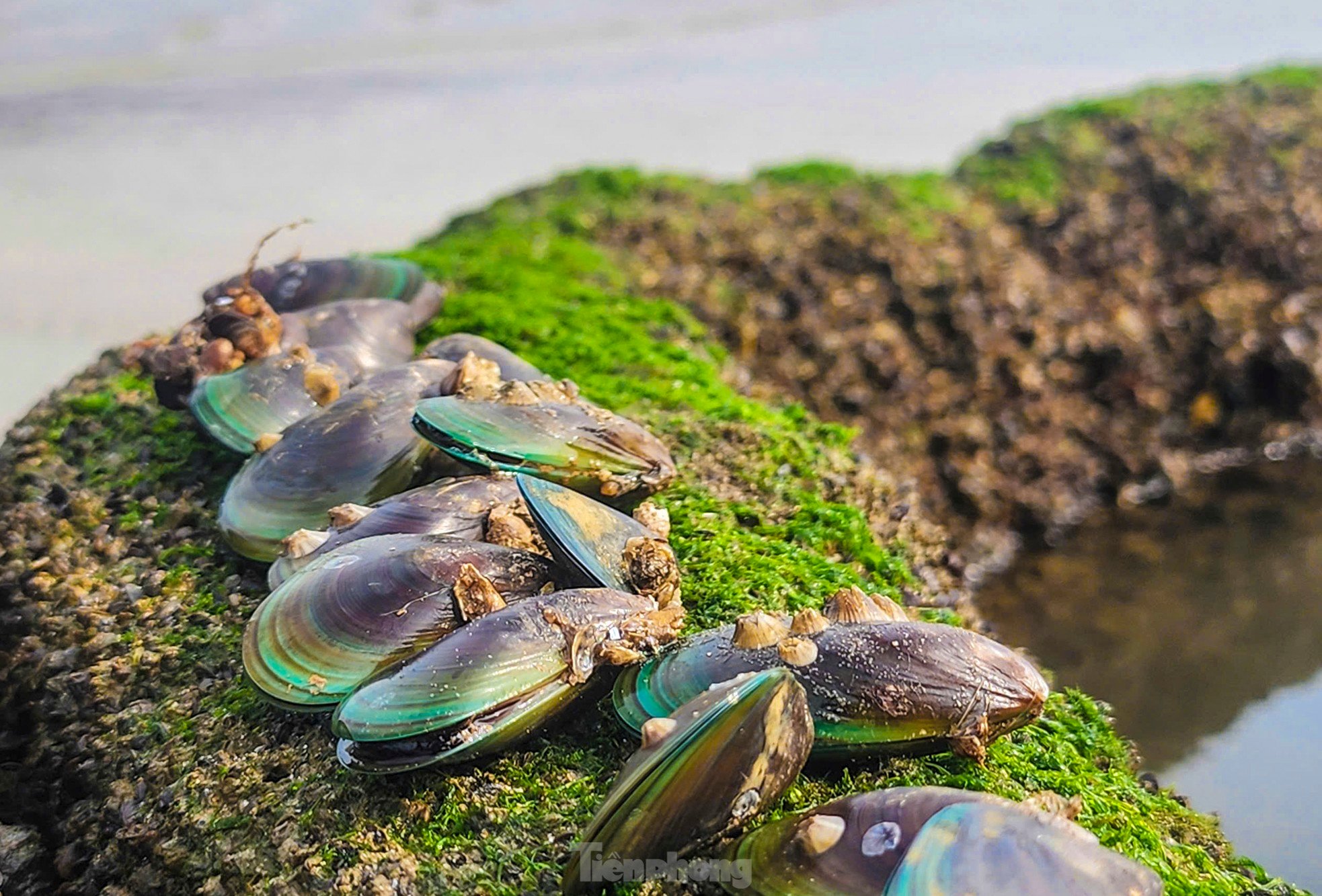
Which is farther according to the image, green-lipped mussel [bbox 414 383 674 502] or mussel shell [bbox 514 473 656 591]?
green-lipped mussel [bbox 414 383 674 502]

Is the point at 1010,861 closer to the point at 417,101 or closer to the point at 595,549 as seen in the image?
Result: the point at 595,549

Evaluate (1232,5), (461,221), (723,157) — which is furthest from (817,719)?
(1232,5)

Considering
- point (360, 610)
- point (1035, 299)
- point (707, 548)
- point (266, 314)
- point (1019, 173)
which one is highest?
point (266, 314)

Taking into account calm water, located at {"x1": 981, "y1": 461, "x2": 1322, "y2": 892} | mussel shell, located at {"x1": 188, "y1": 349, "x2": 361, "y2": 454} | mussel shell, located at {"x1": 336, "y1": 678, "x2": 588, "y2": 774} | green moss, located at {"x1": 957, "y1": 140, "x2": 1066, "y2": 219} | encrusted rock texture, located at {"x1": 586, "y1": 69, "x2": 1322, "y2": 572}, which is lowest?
calm water, located at {"x1": 981, "y1": 461, "x2": 1322, "y2": 892}

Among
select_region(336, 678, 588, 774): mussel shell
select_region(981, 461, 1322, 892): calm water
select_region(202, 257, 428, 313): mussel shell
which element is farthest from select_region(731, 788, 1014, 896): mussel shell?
select_region(202, 257, 428, 313): mussel shell

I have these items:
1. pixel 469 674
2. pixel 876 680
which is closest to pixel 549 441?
pixel 469 674

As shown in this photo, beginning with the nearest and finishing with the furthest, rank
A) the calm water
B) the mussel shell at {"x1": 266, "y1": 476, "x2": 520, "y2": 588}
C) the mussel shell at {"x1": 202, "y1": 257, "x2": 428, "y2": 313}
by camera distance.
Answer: the mussel shell at {"x1": 266, "y1": 476, "x2": 520, "y2": 588} → the calm water → the mussel shell at {"x1": 202, "y1": 257, "x2": 428, "y2": 313}

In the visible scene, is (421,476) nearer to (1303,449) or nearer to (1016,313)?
(1016,313)

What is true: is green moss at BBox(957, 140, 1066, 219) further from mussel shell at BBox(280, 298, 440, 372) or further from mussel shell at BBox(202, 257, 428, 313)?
mussel shell at BBox(280, 298, 440, 372)
